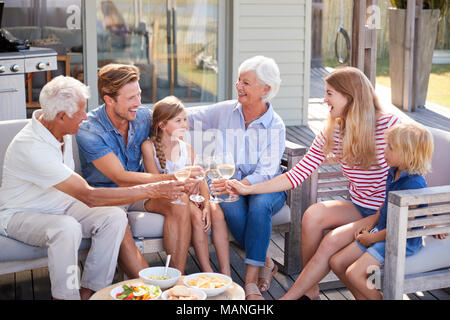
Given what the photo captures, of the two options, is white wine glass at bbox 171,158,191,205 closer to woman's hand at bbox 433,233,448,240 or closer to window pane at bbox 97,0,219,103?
woman's hand at bbox 433,233,448,240

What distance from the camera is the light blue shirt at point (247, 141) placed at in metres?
3.50

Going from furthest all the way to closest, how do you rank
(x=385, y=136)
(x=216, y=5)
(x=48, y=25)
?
(x=216, y=5) → (x=48, y=25) → (x=385, y=136)

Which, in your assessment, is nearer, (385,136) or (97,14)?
(385,136)

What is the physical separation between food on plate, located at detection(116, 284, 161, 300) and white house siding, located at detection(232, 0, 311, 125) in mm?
5406

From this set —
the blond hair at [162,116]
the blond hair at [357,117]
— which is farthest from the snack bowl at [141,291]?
the blond hair at [357,117]

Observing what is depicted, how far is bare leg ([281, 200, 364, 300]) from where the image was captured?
307cm

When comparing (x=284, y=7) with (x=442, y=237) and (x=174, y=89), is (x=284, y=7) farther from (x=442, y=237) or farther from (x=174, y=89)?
(x=442, y=237)

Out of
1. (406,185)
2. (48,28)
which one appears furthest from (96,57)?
(406,185)

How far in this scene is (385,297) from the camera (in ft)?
9.39

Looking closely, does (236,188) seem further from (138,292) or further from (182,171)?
(138,292)

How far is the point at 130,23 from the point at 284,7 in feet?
5.95

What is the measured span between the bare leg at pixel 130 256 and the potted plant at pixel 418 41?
6856 mm

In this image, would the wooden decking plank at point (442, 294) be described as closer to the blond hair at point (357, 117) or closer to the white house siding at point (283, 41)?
the blond hair at point (357, 117)
